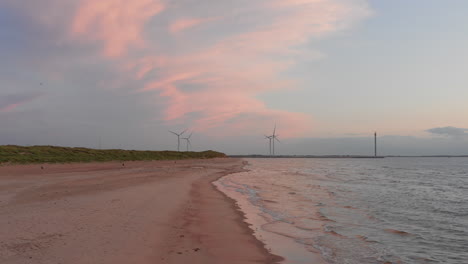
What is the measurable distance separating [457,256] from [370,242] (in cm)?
234

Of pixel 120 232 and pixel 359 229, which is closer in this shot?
pixel 120 232

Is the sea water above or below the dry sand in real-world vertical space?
below

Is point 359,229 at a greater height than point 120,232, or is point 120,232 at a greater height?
point 120,232

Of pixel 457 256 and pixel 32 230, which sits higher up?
pixel 32 230

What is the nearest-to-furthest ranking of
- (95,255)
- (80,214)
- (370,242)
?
(95,255), (370,242), (80,214)

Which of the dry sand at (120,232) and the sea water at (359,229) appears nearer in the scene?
the dry sand at (120,232)

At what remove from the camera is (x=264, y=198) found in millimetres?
20594

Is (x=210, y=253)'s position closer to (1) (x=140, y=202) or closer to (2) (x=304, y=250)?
(2) (x=304, y=250)

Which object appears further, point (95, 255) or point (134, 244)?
point (134, 244)

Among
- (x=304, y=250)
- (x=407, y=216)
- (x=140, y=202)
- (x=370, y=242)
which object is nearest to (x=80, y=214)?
(x=140, y=202)

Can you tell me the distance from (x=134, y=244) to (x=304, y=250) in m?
4.69

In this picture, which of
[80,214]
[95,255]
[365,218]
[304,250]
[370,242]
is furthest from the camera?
[365,218]

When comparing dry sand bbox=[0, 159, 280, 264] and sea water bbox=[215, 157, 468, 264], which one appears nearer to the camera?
dry sand bbox=[0, 159, 280, 264]

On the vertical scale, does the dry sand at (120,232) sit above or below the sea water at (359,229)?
above
